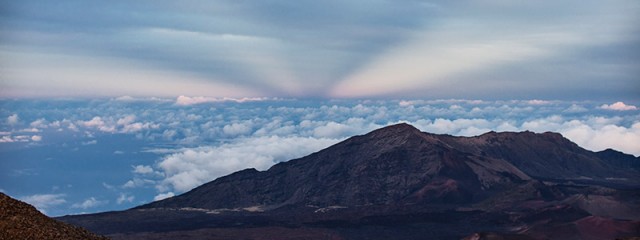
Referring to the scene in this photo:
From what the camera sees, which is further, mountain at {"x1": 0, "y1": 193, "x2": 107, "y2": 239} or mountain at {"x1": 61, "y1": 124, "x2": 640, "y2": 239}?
mountain at {"x1": 61, "y1": 124, "x2": 640, "y2": 239}

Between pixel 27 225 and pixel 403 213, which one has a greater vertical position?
pixel 403 213

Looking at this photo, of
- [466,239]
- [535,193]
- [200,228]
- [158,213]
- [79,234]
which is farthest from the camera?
[535,193]

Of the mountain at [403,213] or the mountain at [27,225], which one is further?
the mountain at [403,213]

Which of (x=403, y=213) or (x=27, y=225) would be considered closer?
(x=27, y=225)

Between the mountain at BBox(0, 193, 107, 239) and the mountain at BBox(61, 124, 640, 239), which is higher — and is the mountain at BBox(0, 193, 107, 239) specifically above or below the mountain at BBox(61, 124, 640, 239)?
below

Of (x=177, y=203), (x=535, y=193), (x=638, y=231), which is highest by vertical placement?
(x=177, y=203)

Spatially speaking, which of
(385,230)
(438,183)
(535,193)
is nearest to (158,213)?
(385,230)

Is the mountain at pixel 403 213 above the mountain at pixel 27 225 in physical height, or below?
above

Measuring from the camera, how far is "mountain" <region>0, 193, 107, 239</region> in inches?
2192

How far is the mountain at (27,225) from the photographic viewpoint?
55.7m

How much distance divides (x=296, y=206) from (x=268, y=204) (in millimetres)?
9931

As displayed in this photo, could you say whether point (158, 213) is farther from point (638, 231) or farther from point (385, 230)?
point (638, 231)

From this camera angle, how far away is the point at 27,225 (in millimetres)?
57250

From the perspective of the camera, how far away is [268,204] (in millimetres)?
196750
